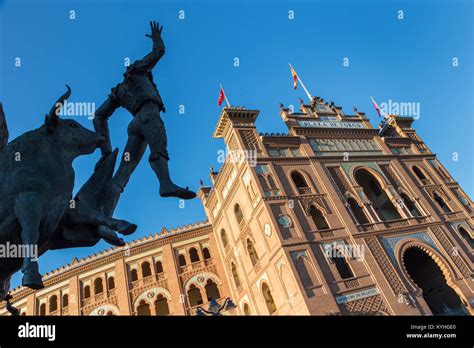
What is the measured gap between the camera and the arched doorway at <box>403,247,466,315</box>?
20.4m

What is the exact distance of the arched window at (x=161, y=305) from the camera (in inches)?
943

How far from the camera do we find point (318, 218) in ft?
70.1

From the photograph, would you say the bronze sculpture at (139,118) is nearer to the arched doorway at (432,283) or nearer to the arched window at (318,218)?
the arched window at (318,218)

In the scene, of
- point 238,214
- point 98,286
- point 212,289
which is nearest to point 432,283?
point 238,214

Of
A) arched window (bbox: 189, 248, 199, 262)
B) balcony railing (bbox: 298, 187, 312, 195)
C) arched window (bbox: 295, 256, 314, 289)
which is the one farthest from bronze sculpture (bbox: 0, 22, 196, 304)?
arched window (bbox: 189, 248, 199, 262)

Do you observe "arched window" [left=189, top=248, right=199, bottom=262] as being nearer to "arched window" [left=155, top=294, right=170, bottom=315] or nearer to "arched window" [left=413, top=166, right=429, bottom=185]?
"arched window" [left=155, top=294, right=170, bottom=315]

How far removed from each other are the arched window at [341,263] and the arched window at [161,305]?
11768 millimetres

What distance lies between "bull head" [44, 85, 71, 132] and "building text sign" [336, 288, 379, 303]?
16923 millimetres

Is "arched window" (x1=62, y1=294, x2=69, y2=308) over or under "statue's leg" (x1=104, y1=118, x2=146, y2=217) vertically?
over

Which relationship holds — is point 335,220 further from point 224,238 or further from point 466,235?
point 466,235

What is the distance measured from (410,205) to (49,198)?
82.0ft
